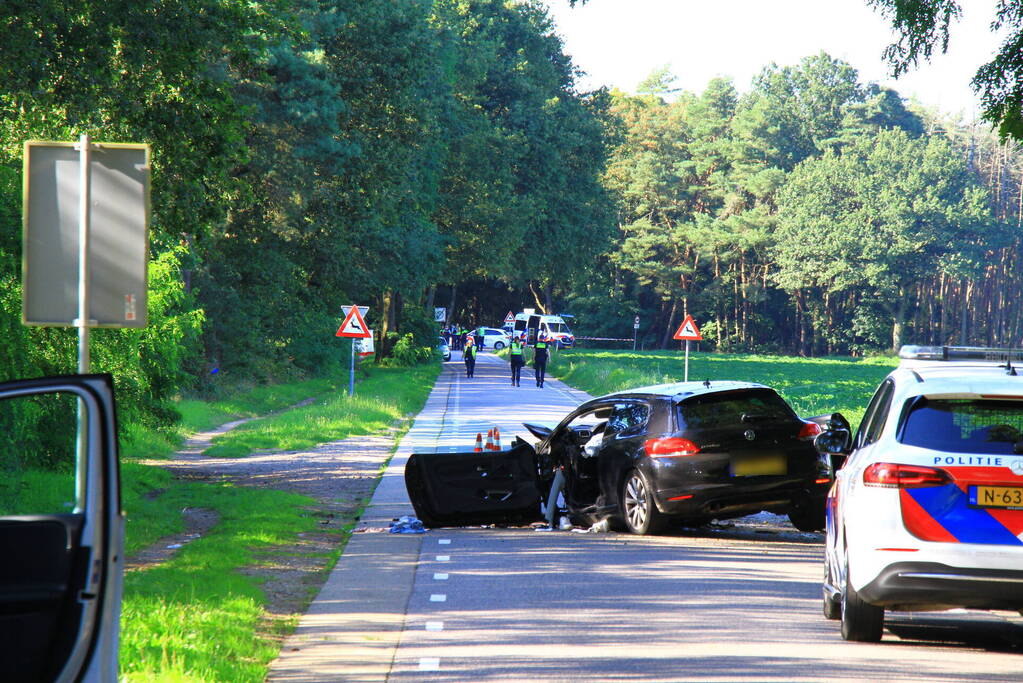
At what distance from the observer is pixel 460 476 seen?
43.6 feet

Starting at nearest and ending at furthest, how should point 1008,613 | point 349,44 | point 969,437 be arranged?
point 969,437, point 1008,613, point 349,44

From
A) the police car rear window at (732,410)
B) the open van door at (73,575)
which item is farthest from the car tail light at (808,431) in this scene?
the open van door at (73,575)

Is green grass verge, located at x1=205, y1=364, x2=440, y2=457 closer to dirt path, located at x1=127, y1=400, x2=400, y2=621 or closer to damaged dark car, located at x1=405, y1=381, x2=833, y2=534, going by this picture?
dirt path, located at x1=127, y1=400, x2=400, y2=621

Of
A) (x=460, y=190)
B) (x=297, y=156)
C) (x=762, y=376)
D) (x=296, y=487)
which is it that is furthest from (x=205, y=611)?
(x=762, y=376)

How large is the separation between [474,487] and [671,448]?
2.11m

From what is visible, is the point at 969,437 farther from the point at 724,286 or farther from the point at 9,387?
the point at 724,286

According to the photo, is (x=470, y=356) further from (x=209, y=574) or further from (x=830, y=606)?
(x=830, y=606)

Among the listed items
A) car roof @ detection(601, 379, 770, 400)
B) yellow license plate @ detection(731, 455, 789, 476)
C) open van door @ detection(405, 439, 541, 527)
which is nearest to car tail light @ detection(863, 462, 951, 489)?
yellow license plate @ detection(731, 455, 789, 476)

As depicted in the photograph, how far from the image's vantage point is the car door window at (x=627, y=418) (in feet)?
42.6

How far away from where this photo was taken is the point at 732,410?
12.6 metres

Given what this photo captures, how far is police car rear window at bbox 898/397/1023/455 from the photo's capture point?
7.18 meters

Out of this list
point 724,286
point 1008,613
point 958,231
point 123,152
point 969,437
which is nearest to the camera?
point 969,437

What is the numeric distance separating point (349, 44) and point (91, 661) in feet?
104

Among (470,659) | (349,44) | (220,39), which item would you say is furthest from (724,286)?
(470,659)
